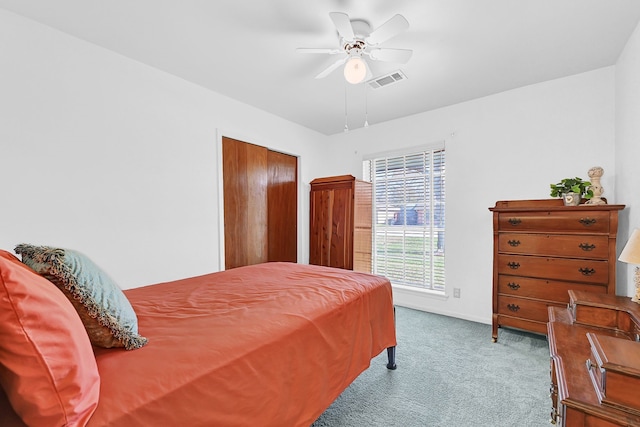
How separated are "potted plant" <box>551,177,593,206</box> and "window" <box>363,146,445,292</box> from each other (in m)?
1.16

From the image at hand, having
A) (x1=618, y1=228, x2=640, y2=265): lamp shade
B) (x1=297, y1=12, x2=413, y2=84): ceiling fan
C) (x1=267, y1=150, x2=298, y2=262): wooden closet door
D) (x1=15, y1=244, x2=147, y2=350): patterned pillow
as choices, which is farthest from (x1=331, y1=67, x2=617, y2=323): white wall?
(x1=15, y1=244, x2=147, y2=350): patterned pillow

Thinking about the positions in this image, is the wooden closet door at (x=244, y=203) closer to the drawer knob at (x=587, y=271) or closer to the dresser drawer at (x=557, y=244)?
the dresser drawer at (x=557, y=244)

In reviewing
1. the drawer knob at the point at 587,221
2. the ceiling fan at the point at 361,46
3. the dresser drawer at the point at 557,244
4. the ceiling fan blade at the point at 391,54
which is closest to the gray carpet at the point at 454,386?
the dresser drawer at the point at 557,244

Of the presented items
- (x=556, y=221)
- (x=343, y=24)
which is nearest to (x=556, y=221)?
(x=556, y=221)

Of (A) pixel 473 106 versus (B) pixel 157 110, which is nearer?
(B) pixel 157 110

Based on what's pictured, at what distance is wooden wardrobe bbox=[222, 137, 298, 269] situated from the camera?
3238 mm

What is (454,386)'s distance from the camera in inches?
76.4

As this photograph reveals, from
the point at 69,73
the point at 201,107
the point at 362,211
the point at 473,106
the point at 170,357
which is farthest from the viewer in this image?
the point at 362,211

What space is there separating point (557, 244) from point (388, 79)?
2140mm

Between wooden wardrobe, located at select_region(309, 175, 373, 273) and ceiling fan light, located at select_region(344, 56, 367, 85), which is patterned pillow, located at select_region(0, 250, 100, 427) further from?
wooden wardrobe, located at select_region(309, 175, 373, 273)

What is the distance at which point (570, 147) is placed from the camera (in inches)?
105

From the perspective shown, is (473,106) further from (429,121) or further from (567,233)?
(567,233)

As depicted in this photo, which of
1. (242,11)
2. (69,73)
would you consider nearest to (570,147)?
(242,11)

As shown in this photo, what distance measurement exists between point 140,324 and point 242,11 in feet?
6.47
